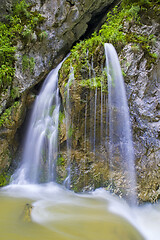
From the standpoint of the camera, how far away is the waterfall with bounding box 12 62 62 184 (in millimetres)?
5934

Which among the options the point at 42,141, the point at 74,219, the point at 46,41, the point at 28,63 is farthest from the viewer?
the point at 46,41

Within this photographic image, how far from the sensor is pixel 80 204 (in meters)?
3.91

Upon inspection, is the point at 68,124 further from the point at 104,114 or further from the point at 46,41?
the point at 46,41

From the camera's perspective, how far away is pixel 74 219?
9.78 feet

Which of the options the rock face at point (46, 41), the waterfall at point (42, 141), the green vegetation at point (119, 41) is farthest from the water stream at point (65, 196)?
the rock face at point (46, 41)

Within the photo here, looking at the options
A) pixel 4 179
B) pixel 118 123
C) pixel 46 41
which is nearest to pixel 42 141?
pixel 4 179

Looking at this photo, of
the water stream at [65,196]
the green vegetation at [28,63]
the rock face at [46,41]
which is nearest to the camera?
the water stream at [65,196]

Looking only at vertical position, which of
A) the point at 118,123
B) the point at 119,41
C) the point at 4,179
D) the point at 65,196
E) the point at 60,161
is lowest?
the point at 65,196

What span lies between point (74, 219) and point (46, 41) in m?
7.71

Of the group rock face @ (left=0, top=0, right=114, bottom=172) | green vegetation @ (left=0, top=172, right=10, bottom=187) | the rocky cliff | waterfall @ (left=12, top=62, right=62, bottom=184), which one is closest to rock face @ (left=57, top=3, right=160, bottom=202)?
the rocky cliff

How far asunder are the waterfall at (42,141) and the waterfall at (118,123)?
2228 millimetres

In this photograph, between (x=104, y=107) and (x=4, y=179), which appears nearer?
(x=104, y=107)

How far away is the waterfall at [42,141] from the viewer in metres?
Result: 5.93

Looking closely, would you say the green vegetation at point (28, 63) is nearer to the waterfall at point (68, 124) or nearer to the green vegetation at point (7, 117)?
the green vegetation at point (7, 117)
